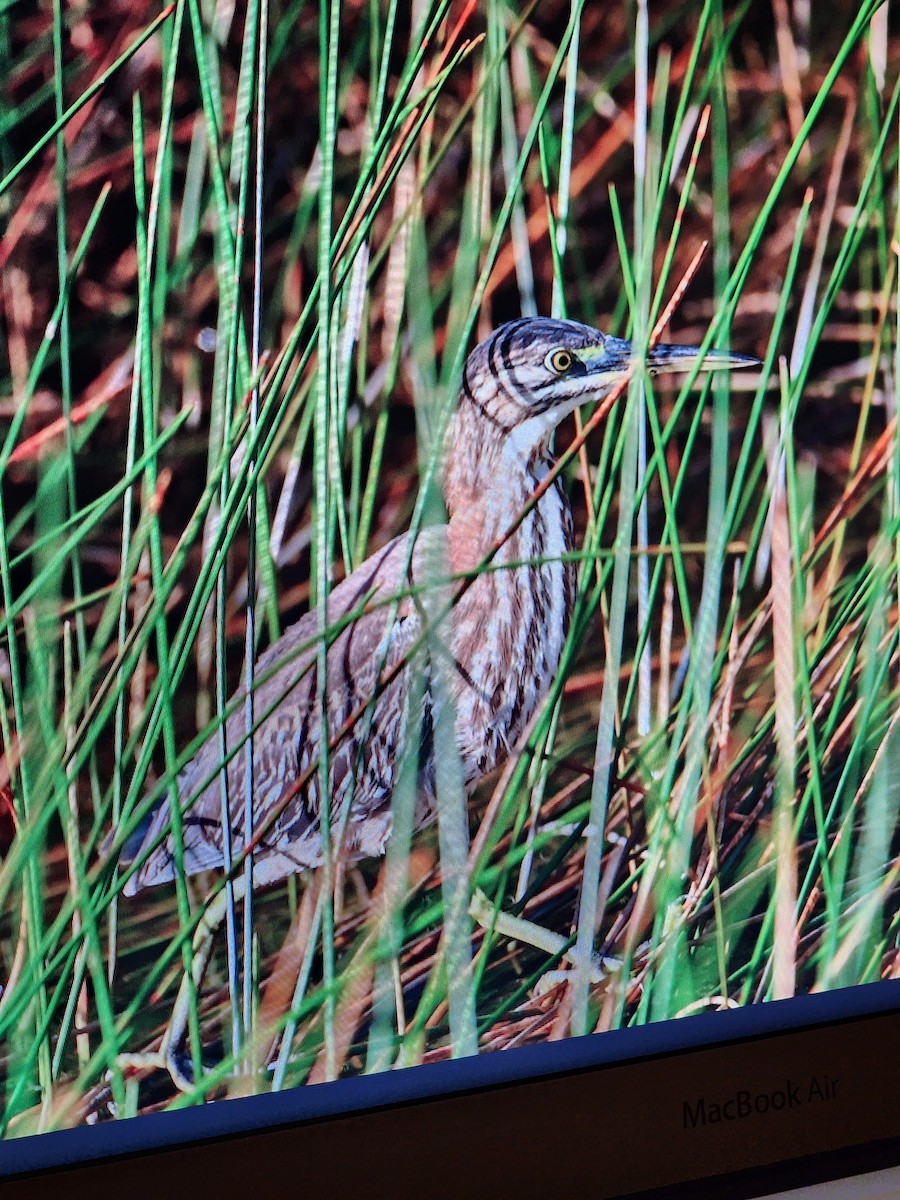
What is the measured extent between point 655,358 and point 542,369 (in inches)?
2.8

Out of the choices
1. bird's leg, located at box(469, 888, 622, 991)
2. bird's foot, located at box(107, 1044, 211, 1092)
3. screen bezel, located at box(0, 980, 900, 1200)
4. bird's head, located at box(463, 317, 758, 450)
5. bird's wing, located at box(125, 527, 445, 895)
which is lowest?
screen bezel, located at box(0, 980, 900, 1200)

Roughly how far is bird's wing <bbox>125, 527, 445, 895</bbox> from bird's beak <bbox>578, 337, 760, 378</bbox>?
144 millimetres

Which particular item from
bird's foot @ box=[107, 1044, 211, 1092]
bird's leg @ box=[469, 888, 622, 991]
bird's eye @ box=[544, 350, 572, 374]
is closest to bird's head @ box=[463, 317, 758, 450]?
bird's eye @ box=[544, 350, 572, 374]

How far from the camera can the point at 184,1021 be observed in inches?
22.7

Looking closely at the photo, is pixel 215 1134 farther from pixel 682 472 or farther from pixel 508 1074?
pixel 682 472

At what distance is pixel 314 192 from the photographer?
60 cm

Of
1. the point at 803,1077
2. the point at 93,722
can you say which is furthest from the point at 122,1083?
the point at 803,1077

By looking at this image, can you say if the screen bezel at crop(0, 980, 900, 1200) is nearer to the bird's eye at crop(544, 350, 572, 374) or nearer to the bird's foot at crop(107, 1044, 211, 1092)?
the bird's foot at crop(107, 1044, 211, 1092)

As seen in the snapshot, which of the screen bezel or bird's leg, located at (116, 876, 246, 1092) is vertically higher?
bird's leg, located at (116, 876, 246, 1092)

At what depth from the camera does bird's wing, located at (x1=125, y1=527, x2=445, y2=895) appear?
23.2 inches

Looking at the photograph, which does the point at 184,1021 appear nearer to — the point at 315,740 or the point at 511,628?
the point at 315,740

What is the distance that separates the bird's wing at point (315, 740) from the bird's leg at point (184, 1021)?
0.03 m

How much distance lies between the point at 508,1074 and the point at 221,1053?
0.53 ft

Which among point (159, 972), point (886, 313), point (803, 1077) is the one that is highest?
point (886, 313)
